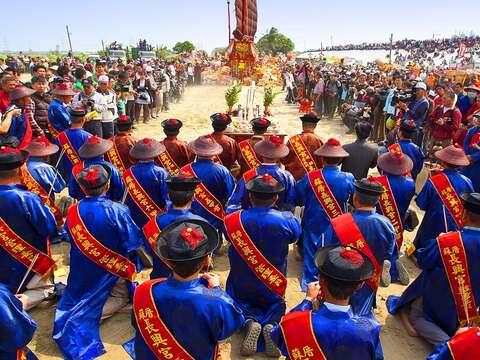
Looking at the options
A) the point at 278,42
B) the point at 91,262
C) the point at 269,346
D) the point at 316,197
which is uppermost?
the point at 278,42

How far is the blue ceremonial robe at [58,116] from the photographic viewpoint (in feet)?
24.1

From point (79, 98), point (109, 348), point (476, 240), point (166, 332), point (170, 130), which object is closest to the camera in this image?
point (166, 332)

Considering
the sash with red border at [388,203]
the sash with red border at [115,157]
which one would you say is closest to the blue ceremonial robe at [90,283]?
the sash with red border at [115,157]

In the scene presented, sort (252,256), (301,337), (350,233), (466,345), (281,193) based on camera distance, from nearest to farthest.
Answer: (466,345)
(301,337)
(350,233)
(252,256)
(281,193)

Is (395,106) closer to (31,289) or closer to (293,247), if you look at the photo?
(293,247)

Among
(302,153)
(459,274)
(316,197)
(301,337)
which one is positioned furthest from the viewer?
(302,153)

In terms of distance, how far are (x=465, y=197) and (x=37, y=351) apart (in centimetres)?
419

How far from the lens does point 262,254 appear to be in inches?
151

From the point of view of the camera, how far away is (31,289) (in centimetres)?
436

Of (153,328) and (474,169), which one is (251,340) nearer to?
(153,328)

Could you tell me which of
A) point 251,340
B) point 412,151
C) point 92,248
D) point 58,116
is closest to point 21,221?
point 92,248

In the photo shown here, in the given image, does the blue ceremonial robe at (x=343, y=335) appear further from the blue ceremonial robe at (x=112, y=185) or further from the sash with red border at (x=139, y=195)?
the blue ceremonial robe at (x=112, y=185)

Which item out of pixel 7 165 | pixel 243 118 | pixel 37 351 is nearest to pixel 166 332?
pixel 37 351

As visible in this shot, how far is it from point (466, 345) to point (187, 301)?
1.58 m
